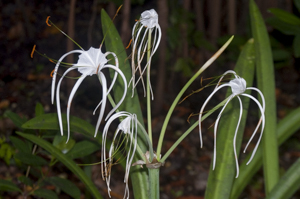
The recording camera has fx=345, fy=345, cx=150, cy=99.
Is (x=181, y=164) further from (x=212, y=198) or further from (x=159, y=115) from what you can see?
(x=212, y=198)

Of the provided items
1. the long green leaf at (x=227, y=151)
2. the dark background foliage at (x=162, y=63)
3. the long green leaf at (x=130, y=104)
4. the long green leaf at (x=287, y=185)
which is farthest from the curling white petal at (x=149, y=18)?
the dark background foliage at (x=162, y=63)

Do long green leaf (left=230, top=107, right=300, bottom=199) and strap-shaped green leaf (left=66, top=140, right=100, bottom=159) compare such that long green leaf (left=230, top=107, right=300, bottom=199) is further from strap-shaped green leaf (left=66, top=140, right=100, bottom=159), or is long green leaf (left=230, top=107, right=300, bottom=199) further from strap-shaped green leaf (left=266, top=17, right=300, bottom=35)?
strap-shaped green leaf (left=266, top=17, right=300, bottom=35)

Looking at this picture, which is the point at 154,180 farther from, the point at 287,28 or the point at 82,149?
the point at 287,28

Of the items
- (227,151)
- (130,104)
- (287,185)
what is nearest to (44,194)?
(130,104)

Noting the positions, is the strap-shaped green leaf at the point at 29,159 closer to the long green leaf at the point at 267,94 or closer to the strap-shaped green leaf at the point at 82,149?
the strap-shaped green leaf at the point at 82,149

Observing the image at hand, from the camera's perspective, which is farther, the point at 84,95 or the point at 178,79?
the point at 178,79

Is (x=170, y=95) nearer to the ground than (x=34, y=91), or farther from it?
nearer to the ground

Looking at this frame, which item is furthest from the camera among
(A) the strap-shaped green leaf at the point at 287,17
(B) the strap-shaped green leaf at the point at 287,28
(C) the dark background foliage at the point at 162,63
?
Answer: (C) the dark background foliage at the point at 162,63

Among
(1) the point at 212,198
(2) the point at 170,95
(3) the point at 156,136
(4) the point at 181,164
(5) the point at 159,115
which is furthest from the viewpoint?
(2) the point at 170,95

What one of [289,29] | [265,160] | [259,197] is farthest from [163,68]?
[265,160]
